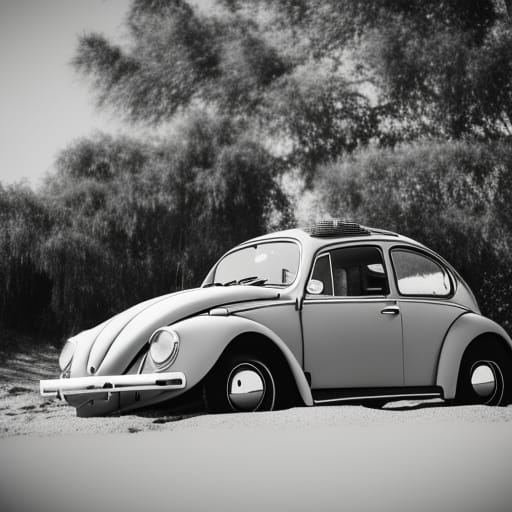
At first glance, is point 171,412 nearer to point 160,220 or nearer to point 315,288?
point 315,288

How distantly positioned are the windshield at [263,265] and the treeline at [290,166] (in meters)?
7.53

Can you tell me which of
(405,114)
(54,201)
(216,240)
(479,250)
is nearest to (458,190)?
(479,250)

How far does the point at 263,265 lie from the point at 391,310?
1012 mm

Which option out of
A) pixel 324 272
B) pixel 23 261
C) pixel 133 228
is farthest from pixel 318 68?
pixel 324 272

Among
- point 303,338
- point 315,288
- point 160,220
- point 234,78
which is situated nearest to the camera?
point 303,338

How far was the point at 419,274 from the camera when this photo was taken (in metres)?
6.08

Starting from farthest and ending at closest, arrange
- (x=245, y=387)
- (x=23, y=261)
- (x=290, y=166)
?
(x=290, y=166) → (x=23, y=261) → (x=245, y=387)

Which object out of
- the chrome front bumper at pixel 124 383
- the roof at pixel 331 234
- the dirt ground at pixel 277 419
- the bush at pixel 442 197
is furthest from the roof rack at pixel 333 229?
the bush at pixel 442 197

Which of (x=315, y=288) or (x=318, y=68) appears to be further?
(x=318, y=68)

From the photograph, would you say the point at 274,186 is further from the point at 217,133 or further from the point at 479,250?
the point at 479,250

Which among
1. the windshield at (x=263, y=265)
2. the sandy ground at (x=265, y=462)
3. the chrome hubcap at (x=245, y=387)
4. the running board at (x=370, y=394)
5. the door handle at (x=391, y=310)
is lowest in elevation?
the sandy ground at (x=265, y=462)

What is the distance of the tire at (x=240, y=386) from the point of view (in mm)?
4348

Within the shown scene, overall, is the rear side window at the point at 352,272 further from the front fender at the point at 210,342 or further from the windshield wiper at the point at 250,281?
the front fender at the point at 210,342

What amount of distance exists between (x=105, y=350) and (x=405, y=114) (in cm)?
1178
